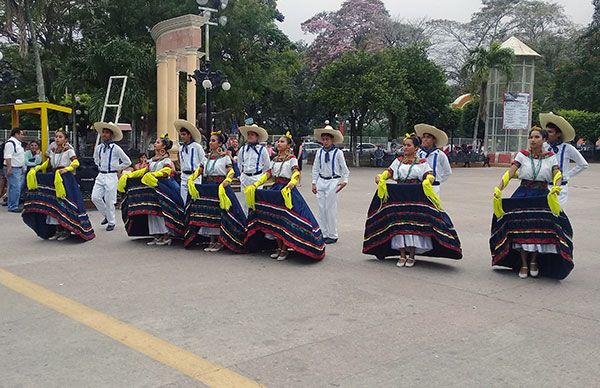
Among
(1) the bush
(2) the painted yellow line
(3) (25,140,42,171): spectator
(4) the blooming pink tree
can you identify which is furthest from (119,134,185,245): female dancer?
(1) the bush

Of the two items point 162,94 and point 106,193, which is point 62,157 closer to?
point 106,193

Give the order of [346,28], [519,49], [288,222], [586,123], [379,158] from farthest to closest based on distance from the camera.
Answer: [346,28]
[586,123]
[519,49]
[379,158]
[288,222]

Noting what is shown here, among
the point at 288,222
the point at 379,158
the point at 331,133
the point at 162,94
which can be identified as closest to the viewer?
the point at 288,222

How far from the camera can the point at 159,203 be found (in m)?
8.66

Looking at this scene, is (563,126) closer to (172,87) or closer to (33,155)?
(33,155)

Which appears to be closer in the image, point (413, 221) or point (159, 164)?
point (413, 221)

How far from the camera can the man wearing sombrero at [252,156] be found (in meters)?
9.01

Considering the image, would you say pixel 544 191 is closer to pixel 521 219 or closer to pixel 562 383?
pixel 521 219

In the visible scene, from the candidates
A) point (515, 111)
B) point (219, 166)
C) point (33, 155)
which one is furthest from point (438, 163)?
point (515, 111)

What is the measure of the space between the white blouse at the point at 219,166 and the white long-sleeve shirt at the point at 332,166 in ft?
4.82

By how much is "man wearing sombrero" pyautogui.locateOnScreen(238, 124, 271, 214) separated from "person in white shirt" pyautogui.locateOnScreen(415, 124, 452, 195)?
2.29 meters

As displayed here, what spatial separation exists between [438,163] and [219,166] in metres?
2.88

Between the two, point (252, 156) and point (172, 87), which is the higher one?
point (172, 87)

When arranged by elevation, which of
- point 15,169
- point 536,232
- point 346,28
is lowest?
point 536,232
